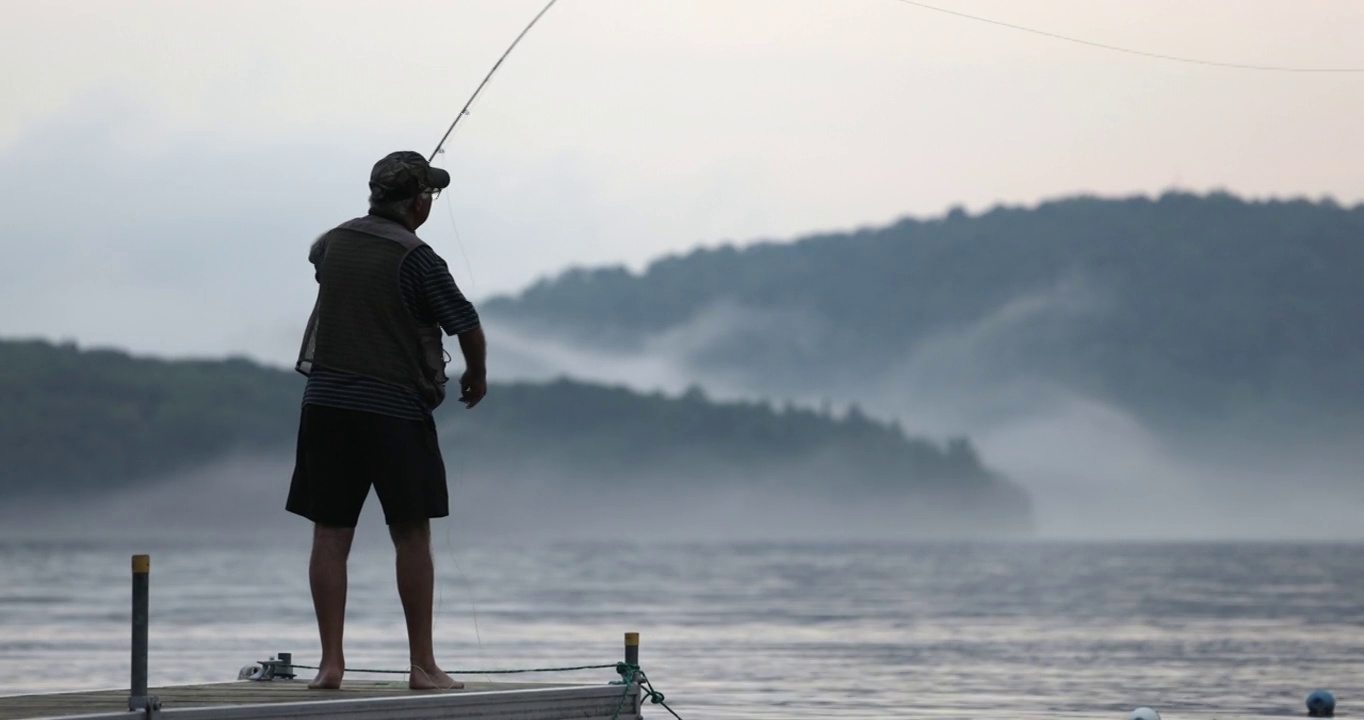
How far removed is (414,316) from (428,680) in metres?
1.44

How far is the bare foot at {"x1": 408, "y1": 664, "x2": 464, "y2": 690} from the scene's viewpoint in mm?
7977

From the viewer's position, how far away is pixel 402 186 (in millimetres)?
7750

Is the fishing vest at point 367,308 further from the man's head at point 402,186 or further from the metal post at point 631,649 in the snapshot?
the metal post at point 631,649

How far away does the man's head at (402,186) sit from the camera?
7.75 m

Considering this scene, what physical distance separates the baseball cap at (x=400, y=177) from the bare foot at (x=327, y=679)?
1839 mm

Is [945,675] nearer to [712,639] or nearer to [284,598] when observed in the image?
[712,639]

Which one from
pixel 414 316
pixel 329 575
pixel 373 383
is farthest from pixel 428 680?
pixel 414 316

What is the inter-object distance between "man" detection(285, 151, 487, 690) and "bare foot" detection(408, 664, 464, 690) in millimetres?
353

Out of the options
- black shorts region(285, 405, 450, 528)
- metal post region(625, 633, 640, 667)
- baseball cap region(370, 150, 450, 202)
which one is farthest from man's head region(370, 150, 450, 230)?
metal post region(625, 633, 640, 667)

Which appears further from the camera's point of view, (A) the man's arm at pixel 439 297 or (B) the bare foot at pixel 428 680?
(B) the bare foot at pixel 428 680

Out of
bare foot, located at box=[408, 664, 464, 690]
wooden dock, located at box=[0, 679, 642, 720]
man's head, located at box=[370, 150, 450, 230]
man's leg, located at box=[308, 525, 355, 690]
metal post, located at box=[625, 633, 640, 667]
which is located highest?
man's head, located at box=[370, 150, 450, 230]

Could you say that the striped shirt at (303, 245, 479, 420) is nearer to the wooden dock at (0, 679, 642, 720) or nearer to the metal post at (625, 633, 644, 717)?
the wooden dock at (0, 679, 642, 720)

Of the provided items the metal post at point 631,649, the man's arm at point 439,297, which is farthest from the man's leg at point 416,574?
the metal post at point 631,649

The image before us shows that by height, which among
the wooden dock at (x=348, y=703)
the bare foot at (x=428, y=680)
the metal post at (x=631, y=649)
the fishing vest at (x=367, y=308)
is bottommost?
the wooden dock at (x=348, y=703)
